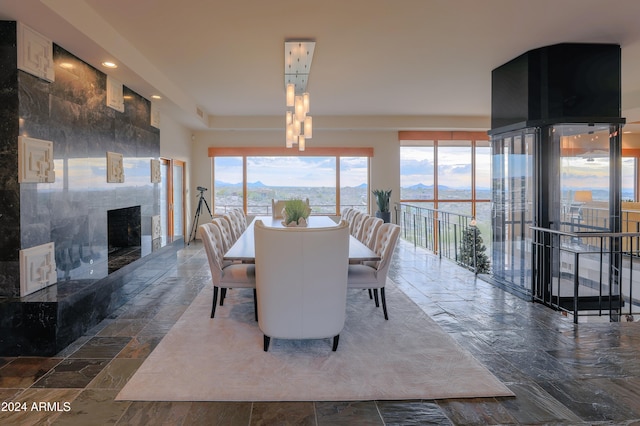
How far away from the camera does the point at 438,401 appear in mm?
2145

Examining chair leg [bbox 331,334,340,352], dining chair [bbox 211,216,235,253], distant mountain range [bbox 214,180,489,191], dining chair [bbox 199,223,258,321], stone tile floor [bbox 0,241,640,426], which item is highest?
distant mountain range [bbox 214,180,489,191]

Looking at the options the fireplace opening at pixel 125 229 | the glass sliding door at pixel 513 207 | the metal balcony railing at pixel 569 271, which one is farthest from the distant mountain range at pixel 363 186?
the metal balcony railing at pixel 569 271

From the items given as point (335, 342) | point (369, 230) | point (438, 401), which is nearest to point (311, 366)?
point (335, 342)

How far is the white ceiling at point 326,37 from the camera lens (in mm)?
3018

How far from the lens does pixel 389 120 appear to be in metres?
7.91

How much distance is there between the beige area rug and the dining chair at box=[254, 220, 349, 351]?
0.24 meters

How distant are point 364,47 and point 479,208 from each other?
6144 mm

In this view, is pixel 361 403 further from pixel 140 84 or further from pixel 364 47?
pixel 140 84

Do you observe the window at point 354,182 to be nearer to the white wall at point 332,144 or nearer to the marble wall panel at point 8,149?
the white wall at point 332,144

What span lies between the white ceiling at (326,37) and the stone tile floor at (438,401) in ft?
8.09

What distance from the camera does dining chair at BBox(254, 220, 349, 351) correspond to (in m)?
2.52

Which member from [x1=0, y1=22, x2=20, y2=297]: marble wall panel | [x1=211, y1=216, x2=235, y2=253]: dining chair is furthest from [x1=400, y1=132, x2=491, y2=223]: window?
[x1=0, y1=22, x2=20, y2=297]: marble wall panel

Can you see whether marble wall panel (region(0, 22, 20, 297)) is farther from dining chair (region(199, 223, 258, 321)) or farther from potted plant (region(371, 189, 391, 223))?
potted plant (region(371, 189, 391, 223))

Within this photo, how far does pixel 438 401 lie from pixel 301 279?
1.10 m
